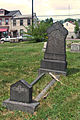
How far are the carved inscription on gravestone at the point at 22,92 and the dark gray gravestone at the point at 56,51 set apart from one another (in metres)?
3.80

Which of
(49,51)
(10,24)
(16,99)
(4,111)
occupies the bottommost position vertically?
(4,111)

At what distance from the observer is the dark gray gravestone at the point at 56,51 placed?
8422 millimetres

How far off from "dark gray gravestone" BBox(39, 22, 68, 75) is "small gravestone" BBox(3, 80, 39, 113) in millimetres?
3763

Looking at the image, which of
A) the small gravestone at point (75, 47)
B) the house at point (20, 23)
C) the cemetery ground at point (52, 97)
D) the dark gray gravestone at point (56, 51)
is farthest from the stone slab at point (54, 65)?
the house at point (20, 23)

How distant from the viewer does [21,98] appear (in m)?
5.01

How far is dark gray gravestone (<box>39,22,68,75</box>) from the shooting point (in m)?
8.42

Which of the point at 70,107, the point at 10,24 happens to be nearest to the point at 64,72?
the point at 70,107

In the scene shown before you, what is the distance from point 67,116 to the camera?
4566mm

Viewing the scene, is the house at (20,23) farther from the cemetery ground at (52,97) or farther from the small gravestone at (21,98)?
the small gravestone at (21,98)

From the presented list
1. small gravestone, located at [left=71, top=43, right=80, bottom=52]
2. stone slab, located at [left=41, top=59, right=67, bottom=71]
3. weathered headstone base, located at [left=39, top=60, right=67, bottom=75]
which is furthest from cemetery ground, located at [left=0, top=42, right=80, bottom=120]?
small gravestone, located at [left=71, top=43, right=80, bottom=52]

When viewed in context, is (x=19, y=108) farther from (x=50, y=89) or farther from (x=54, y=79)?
(x=54, y=79)

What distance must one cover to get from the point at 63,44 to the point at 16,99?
445cm

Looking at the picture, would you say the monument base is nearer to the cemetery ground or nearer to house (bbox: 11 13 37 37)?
the cemetery ground

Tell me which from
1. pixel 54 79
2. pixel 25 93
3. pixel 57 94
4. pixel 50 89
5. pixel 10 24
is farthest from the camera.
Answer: pixel 10 24
